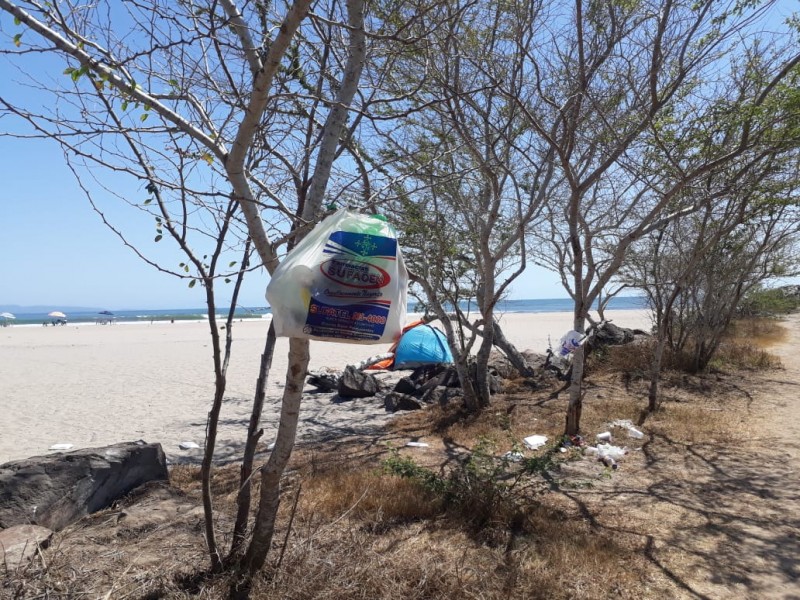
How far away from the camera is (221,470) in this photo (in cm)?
607

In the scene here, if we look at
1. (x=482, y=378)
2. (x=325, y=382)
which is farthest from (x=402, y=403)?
(x=325, y=382)

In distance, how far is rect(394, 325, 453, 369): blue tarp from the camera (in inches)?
550

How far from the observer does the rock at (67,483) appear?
400cm

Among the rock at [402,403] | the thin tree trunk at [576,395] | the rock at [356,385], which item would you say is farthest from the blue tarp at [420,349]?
the thin tree trunk at [576,395]

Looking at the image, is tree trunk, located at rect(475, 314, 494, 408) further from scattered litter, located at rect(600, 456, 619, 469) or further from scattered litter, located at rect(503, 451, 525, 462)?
scattered litter, located at rect(503, 451, 525, 462)

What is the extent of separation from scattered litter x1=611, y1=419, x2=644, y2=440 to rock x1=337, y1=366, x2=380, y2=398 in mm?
5442

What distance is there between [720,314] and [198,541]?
1230 cm

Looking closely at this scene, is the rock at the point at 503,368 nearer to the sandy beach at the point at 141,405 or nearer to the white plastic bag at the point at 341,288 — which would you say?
the sandy beach at the point at 141,405

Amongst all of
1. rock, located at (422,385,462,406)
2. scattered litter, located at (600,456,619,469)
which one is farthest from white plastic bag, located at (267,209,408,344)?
rock, located at (422,385,462,406)

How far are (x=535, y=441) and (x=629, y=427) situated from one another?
1.45 m

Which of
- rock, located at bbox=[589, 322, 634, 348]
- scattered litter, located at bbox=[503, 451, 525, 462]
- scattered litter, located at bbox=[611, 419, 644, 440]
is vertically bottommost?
scattered litter, located at bbox=[611, 419, 644, 440]

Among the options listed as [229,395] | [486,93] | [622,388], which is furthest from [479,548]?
[229,395]

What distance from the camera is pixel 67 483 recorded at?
14.0 ft

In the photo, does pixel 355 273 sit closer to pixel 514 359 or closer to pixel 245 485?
pixel 245 485
